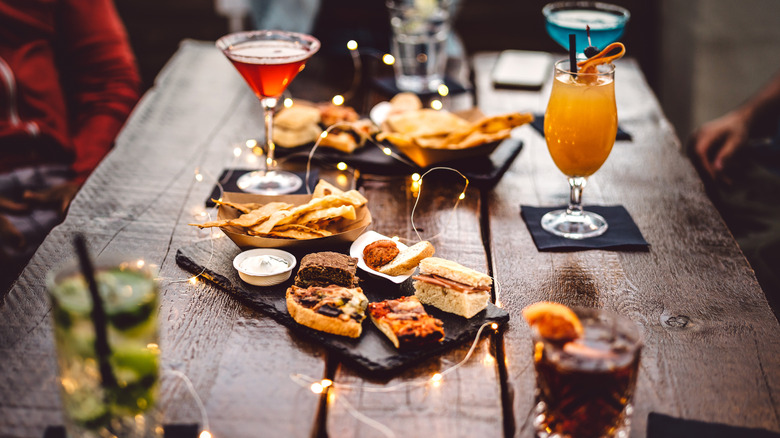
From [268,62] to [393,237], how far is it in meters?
0.48

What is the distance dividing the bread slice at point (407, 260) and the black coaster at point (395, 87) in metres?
1.09

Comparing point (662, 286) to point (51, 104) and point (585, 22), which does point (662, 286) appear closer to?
point (585, 22)

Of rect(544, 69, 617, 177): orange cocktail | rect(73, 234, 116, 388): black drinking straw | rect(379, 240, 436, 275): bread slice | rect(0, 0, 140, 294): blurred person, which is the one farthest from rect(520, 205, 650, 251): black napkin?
rect(0, 0, 140, 294): blurred person

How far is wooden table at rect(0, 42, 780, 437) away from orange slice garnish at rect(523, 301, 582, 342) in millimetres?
136

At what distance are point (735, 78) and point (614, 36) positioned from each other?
2.19m

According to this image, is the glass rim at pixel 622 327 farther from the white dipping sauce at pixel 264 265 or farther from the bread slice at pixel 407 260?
the white dipping sauce at pixel 264 265

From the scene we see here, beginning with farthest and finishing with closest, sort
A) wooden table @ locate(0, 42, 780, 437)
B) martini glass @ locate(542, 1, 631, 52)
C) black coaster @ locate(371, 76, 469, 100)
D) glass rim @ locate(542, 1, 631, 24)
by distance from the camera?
1. black coaster @ locate(371, 76, 469, 100)
2. glass rim @ locate(542, 1, 631, 24)
3. martini glass @ locate(542, 1, 631, 52)
4. wooden table @ locate(0, 42, 780, 437)

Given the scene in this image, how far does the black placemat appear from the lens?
0.92m

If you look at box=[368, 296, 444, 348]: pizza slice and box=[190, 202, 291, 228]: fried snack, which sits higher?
box=[190, 202, 291, 228]: fried snack

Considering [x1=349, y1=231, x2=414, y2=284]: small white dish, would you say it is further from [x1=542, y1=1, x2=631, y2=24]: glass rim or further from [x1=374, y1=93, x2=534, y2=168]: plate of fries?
[x1=542, y1=1, x2=631, y2=24]: glass rim

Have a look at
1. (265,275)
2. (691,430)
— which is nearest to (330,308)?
(265,275)

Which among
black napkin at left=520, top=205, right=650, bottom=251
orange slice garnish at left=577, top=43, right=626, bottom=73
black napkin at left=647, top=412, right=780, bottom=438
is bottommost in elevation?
black napkin at left=520, top=205, right=650, bottom=251

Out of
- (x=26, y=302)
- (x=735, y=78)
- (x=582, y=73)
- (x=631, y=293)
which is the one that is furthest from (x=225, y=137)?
(x=735, y=78)

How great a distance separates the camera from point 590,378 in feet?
2.81
